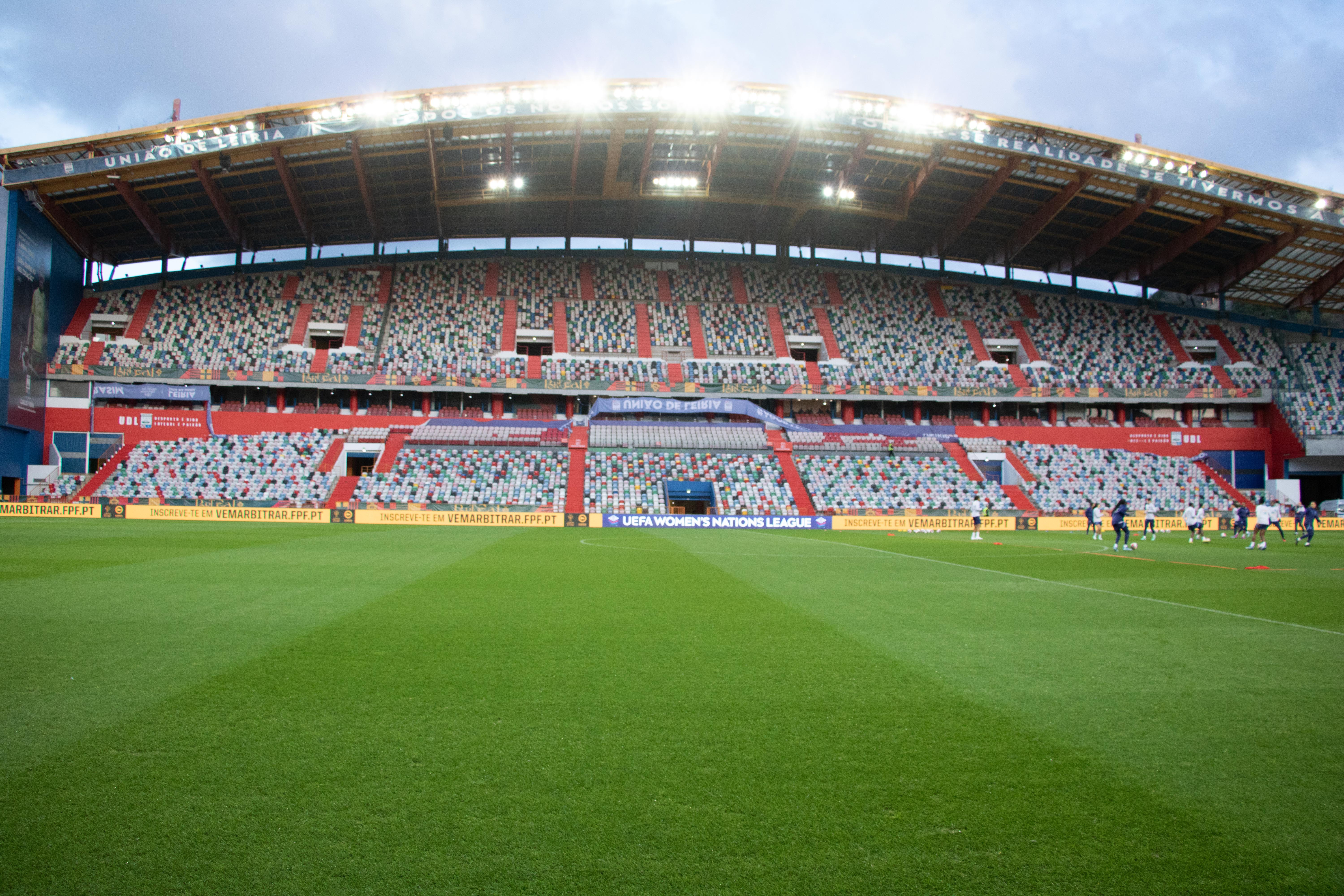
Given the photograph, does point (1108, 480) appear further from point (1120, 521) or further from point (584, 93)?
point (584, 93)

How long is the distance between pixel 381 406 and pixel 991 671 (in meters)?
49.1

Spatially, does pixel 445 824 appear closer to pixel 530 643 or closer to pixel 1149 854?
pixel 1149 854

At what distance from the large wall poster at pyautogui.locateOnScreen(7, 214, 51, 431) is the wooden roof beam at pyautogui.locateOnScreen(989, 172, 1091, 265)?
62071mm

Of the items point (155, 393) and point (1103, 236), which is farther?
point (1103, 236)

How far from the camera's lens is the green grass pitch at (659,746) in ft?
10.8

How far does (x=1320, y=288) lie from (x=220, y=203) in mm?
76940

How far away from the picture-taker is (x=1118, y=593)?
12.5 metres

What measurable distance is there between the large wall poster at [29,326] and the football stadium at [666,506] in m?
0.40

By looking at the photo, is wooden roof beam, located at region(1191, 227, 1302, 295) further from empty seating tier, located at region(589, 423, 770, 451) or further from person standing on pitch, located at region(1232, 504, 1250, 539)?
empty seating tier, located at region(589, 423, 770, 451)

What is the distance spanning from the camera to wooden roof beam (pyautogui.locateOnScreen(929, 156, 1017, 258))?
43.8 metres

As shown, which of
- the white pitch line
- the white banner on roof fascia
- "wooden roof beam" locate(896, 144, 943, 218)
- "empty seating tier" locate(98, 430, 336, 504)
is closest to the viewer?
the white pitch line

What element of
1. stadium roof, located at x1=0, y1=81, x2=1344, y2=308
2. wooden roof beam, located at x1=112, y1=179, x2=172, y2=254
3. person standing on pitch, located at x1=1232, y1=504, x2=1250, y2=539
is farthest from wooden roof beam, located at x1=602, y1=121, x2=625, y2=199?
person standing on pitch, located at x1=1232, y1=504, x2=1250, y2=539

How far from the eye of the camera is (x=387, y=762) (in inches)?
174

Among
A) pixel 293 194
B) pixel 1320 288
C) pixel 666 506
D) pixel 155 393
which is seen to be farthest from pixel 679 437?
pixel 1320 288
